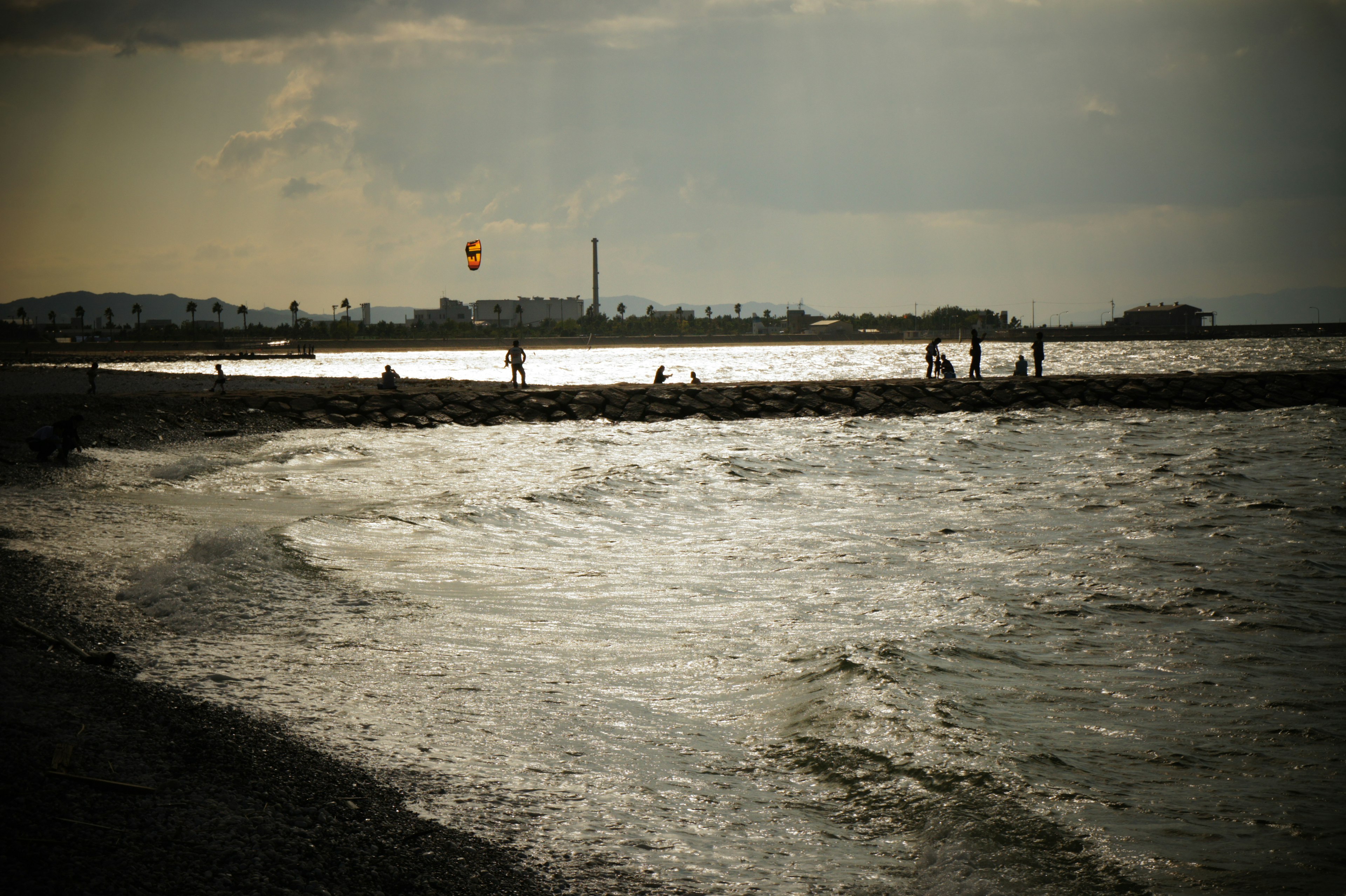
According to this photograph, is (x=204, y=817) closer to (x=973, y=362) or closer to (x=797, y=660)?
(x=797, y=660)

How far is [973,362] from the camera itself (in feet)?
131

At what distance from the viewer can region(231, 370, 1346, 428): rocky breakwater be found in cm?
3319

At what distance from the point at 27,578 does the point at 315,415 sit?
2130 centimetres

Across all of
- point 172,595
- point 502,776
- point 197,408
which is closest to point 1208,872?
point 502,776

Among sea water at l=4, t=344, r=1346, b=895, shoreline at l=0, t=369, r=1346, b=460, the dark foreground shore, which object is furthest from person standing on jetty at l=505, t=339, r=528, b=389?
the dark foreground shore

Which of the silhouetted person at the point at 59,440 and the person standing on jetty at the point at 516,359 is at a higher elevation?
the person standing on jetty at the point at 516,359

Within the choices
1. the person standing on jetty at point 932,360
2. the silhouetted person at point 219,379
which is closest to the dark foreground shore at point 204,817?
the silhouetted person at point 219,379

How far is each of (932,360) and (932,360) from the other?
73 millimetres

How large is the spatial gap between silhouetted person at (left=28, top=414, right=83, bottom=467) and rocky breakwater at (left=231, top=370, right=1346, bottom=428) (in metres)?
13.1

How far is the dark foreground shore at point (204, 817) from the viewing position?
12.5ft

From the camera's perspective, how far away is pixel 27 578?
8.72m

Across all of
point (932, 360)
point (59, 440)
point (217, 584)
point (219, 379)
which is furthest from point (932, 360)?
point (217, 584)

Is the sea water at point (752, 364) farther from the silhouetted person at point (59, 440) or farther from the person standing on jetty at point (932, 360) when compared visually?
the silhouetted person at point (59, 440)

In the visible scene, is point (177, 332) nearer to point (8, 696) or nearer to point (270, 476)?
point (270, 476)
